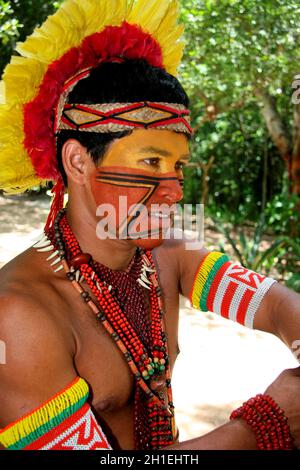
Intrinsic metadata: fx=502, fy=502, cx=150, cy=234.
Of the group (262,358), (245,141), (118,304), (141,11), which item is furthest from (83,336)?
(245,141)

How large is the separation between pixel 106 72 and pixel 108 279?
85cm

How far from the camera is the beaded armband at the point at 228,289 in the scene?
2.14 metres

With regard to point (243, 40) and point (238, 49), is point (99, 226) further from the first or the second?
point (238, 49)

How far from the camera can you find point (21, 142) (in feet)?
7.29

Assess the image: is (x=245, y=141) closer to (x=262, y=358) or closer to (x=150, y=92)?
(x=262, y=358)

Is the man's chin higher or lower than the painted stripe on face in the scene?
lower

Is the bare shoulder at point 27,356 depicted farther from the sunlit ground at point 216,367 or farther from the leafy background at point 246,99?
the leafy background at point 246,99

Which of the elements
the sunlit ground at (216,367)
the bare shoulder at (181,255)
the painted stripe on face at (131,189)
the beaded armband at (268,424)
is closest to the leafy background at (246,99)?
the sunlit ground at (216,367)

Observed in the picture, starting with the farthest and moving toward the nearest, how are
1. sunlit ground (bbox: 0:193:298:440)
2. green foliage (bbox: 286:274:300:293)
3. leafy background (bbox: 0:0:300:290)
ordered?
green foliage (bbox: 286:274:300:293), leafy background (bbox: 0:0:300:290), sunlit ground (bbox: 0:193:298:440)

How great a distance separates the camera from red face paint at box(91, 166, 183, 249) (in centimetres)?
193

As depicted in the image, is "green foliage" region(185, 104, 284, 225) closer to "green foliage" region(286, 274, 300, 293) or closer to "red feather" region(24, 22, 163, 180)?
"green foliage" region(286, 274, 300, 293)

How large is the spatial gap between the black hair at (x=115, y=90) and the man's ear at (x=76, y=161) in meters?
0.02

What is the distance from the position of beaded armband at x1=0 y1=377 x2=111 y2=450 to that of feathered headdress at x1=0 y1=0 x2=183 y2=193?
1.07 meters

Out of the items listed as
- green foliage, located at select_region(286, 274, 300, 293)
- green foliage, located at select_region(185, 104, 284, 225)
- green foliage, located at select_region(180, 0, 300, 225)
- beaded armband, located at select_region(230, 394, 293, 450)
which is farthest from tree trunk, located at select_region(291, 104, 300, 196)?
beaded armband, located at select_region(230, 394, 293, 450)
